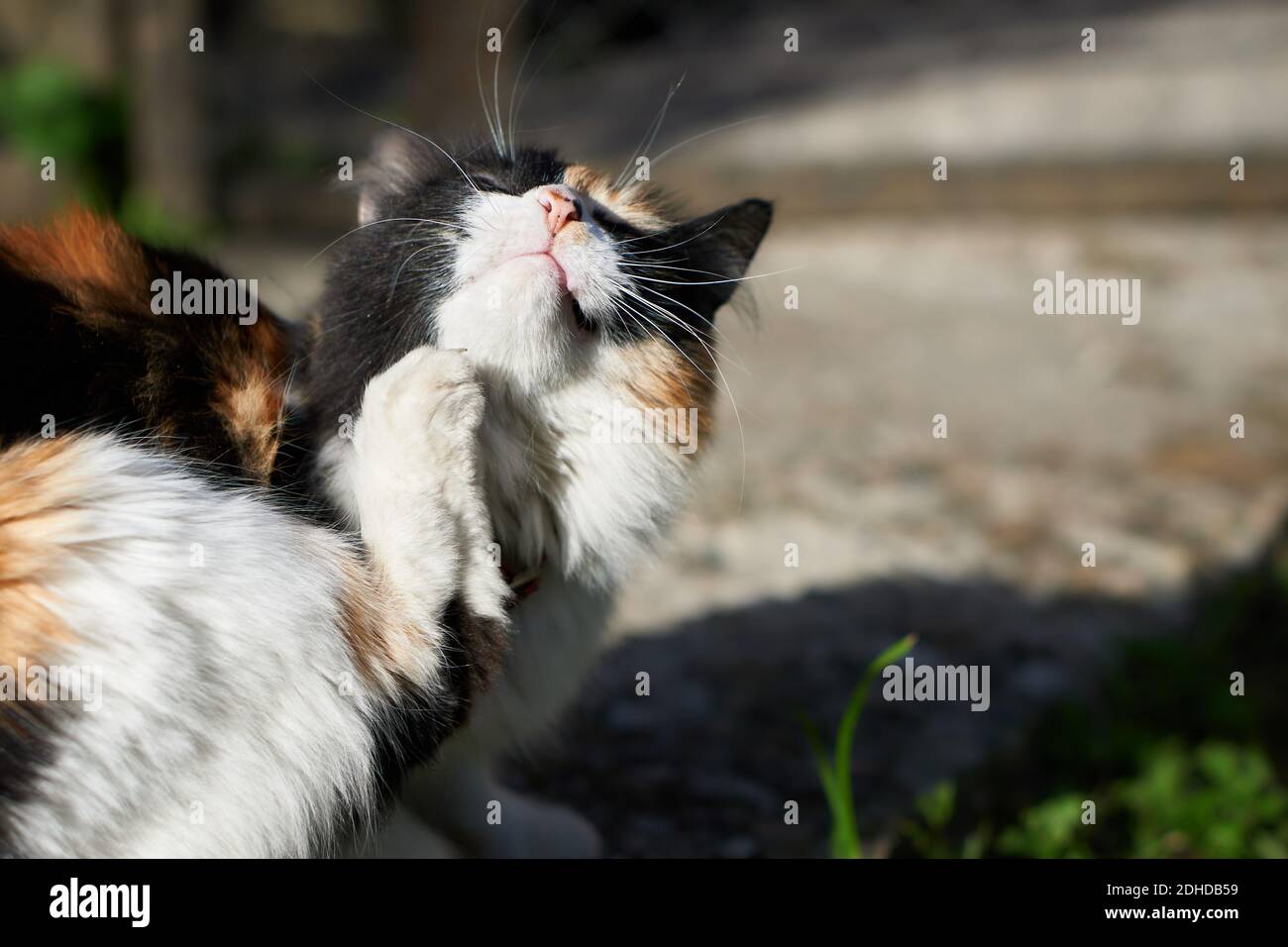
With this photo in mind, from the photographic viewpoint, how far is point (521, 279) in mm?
1717

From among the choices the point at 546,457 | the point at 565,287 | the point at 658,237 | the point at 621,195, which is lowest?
the point at 546,457

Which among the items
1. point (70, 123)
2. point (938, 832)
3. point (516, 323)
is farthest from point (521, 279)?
point (70, 123)

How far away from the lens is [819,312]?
5.48 meters

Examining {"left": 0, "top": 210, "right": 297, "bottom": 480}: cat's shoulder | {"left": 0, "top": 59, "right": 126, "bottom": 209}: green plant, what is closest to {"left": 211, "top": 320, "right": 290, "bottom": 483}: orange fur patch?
{"left": 0, "top": 210, "right": 297, "bottom": 480}: cat's shoulder

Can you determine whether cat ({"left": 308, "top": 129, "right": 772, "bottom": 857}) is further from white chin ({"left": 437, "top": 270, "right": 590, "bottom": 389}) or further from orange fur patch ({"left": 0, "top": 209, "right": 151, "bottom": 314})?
orange fur patch ({"left": 0, "top": 209, "right": 151, "bottom": 314})

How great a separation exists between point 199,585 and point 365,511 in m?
0.27

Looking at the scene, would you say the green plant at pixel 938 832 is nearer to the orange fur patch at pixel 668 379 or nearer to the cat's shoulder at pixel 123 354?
the orange fur patch at pixel 668 379

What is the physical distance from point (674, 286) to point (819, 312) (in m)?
3.61

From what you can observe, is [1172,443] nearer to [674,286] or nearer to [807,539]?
[807,539]

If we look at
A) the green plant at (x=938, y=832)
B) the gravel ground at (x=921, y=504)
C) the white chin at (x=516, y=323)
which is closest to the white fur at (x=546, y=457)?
the white chin at (x=516, y=323)

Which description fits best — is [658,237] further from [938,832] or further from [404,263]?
[938,832]

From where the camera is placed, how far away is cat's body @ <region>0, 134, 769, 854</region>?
1.46 meters

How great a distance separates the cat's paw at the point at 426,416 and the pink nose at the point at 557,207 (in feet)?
0.92
